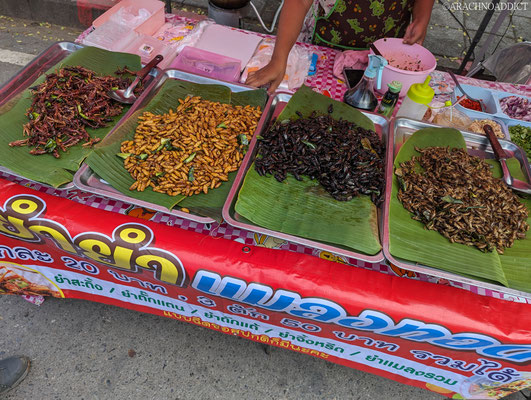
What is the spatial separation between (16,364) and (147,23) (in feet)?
A: 11.1

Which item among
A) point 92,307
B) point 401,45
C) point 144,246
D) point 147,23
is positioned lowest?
point 92,307

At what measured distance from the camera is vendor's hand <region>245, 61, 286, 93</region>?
9.46 ft

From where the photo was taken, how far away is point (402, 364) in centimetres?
235

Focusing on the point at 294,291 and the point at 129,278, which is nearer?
the point at 294,291

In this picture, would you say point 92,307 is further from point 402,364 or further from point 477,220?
point 477,220

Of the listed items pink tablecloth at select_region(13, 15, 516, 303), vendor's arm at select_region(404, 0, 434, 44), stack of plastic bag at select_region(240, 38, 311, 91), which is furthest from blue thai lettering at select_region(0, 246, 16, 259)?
vendor's arm at select_region(404, 0, 434, 44)

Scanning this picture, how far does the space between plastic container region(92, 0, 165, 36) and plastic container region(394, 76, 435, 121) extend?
2750 millimetres

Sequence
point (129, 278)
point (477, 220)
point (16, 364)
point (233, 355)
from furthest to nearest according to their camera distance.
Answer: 1. point (233, 355)
2. point (16, 364)
3. point (129, 278)
4. point (477, 220)

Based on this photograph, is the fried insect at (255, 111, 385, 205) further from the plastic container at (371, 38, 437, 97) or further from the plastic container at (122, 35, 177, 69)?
the plastic container at (122, 35, 177, 69)

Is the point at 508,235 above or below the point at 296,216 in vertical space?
above

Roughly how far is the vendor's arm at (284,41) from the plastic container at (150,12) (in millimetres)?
1465

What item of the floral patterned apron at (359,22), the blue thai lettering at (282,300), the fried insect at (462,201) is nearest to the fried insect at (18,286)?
the blue thai lettering at (282,300)

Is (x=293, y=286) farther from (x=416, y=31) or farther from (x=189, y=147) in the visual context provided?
(x=416, y=31)

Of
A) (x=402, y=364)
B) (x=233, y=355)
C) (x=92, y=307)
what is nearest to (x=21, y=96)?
(x=92, y=307)
